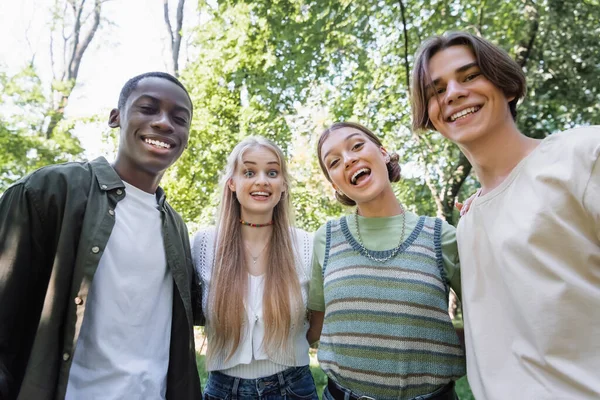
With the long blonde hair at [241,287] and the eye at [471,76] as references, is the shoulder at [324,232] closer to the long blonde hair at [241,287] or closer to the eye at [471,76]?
the long blonde hair at [241,287]

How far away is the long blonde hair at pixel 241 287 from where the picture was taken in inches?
91.1

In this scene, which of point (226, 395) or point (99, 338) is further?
point (226, 395)

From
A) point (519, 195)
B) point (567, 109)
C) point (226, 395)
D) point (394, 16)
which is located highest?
point (394, 16)

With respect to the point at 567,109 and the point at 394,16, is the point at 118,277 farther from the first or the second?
the point at 567,109

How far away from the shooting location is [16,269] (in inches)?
67.1

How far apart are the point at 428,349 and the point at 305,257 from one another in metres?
0.99

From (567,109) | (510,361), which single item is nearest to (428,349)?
(510,361)

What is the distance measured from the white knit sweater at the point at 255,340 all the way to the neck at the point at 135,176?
2.00ft

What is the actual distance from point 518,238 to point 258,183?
1.57 m

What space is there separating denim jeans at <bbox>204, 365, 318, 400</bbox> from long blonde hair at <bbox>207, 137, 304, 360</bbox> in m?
0.13

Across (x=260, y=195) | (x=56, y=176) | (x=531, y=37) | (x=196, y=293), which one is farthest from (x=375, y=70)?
(x=56, y=176)

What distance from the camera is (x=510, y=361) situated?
142 centimetres

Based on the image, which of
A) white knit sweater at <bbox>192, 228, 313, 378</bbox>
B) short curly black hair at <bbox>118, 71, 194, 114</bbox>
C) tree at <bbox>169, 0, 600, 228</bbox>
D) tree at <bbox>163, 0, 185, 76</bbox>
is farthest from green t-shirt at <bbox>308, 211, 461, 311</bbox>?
tree at <bbox>163, 0, 185, 76</bbox>

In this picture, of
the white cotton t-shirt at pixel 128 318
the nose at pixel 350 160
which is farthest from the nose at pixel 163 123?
the nose at pixel 350 160
